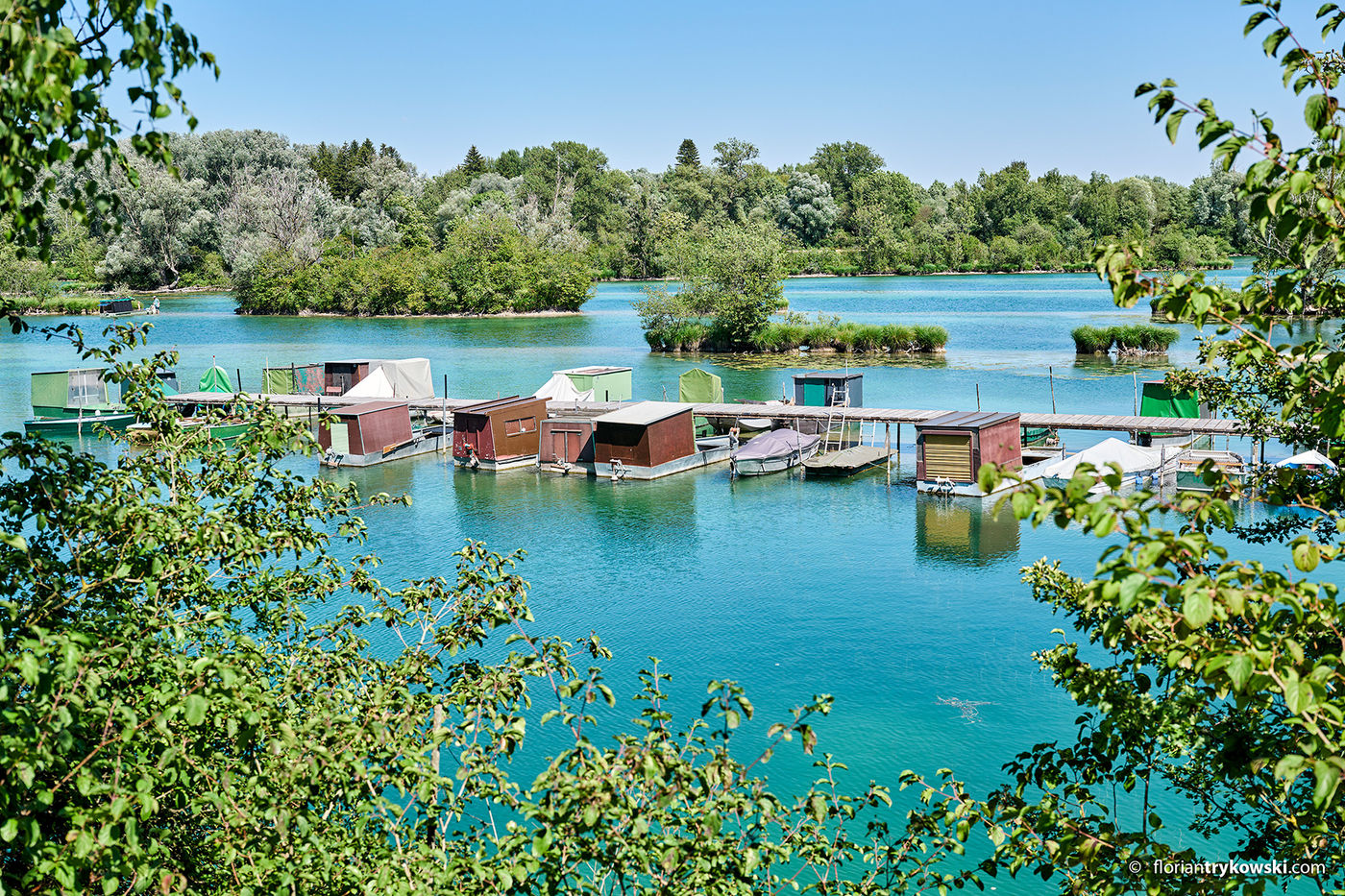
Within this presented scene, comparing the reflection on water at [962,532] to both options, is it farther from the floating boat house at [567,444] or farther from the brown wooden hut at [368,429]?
the brown wooden hut at [368,429]

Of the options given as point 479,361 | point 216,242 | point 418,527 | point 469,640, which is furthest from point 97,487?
point 216,242

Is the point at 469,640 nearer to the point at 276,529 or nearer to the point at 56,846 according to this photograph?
the point at 276,529

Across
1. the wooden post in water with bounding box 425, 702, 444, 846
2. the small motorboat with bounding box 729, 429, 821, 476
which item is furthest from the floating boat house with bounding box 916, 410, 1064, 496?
the wooden post in water with bounding box 425, 702, 444, 846

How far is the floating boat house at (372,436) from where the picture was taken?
42469 mm

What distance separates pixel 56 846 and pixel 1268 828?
6408 mm

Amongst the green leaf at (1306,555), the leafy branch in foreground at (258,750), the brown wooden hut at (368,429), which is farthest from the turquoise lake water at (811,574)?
the green leaf at (1306,555)

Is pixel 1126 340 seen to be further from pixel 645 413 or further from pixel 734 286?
pixel 645 413

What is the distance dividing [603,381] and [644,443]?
448 inches

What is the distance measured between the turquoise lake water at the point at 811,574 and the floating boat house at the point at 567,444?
2.92 feet

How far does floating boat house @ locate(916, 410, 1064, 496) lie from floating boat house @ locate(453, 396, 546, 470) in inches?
595

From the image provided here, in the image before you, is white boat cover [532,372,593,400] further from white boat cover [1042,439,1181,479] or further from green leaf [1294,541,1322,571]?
green leaf [1294,541,1322,571]

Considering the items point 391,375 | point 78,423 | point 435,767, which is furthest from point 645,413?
point 435,767

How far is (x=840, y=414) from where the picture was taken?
141ft

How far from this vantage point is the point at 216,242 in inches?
5059
